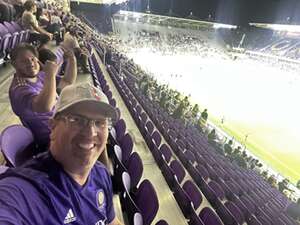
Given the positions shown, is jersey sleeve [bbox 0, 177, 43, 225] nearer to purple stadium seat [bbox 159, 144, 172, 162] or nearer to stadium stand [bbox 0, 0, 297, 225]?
stadium stand [bbox 0, 0, 297, 225]

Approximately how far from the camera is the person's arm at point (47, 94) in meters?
2.01

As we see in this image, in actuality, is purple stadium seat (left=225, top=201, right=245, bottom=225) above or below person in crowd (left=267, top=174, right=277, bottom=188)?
above

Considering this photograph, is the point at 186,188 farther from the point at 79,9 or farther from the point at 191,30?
the point at 191,30

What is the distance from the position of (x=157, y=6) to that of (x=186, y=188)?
34.4 meters

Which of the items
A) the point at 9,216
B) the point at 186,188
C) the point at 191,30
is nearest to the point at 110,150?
the point at 186,188

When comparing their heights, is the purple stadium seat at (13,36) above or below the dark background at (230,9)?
above

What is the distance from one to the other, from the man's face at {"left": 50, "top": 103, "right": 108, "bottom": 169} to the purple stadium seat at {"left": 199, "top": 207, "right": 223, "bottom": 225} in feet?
8.08

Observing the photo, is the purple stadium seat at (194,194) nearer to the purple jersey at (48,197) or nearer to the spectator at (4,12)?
the purple jersey at (48,197)

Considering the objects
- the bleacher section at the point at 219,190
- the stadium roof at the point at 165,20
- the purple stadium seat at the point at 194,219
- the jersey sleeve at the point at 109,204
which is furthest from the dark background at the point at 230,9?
the jersey sleeve at the point at 109,204

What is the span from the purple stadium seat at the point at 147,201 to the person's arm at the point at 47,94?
45.8 inches

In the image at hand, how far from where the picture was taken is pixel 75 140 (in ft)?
4.11

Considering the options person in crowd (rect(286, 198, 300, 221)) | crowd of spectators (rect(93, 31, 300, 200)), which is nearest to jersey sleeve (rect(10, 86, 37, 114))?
person in crowd (rect(286, 198, 300, 221))

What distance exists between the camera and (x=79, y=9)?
31438mm

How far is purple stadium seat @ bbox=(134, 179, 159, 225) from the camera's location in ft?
8.67
